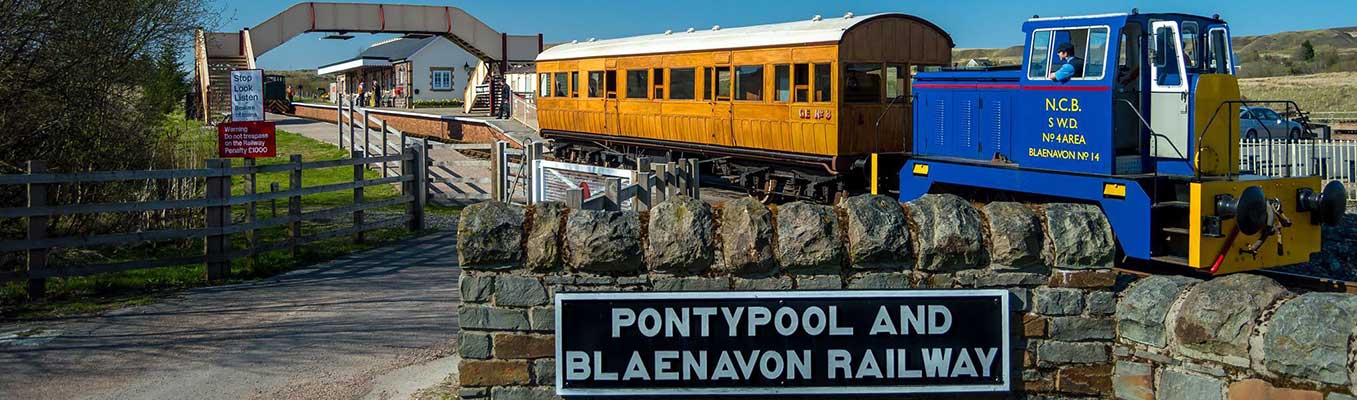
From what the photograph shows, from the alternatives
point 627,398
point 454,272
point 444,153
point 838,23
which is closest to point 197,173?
point 454,272

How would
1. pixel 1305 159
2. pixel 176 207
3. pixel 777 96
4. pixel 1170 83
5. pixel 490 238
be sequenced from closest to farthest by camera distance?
pixel 490 238
pixel 176 207
pixel 1170 83
pixel 777 96
pixel 1305 159

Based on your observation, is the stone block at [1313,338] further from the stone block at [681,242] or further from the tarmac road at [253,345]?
the tarmac road at [253,345]

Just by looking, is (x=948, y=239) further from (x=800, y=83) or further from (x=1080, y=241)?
(x=800, y=83)

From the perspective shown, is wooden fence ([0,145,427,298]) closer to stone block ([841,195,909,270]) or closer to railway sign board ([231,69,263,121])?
railway sign board ([231,69,263,121])

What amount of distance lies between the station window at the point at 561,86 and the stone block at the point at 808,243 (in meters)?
21.9

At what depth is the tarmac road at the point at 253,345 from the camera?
298 inches

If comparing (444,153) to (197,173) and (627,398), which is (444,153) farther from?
(627,398)

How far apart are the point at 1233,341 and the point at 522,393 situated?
3033 millimetres

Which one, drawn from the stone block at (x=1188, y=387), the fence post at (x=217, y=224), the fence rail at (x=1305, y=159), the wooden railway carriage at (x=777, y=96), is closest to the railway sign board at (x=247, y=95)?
the fence post at (x=217, y=224)

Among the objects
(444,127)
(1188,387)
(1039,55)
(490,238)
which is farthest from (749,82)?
(444,127)

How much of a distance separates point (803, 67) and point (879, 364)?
13694 mm

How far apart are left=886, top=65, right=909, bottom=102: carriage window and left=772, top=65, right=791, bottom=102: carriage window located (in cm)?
154

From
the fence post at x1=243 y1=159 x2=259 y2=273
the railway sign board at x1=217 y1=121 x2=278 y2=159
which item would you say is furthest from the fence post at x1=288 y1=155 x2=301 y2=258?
the fence post at x1=243 y1=159 x2=259 y2=273

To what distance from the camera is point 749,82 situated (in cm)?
2012
